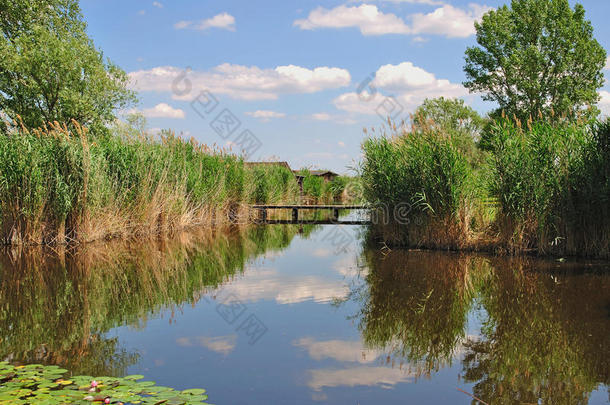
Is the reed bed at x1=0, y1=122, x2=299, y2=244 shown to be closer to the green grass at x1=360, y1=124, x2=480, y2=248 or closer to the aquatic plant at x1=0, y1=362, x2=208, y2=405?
the green grass at x1=360, y1=124, x2=480, y2=248

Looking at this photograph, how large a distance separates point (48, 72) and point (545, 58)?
2597 cm

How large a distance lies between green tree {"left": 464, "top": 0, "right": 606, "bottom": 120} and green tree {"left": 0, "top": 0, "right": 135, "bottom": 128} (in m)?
22.3

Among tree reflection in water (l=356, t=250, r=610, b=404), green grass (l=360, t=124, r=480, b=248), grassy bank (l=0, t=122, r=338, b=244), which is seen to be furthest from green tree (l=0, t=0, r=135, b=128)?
tree reflection in water (l=356, t=250, r=610, b=404)

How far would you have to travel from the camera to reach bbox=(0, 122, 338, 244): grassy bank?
37.1 ft

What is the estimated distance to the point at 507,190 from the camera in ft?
35.2

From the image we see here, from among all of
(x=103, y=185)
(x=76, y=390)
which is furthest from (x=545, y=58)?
(x=76, y=390)

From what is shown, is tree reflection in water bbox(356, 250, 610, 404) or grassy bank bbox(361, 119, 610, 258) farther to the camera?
grassy bank bbox(361, 119, 610, 258)

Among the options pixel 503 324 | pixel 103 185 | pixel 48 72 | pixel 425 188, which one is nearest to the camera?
pixel 503 324

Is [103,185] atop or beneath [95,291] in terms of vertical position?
atop

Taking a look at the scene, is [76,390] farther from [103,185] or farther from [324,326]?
[103,185]

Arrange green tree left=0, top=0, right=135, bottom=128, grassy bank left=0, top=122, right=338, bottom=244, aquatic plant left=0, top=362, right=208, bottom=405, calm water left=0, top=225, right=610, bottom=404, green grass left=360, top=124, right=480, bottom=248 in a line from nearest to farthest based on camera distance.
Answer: aquatic plant left=0, top=362, right=208, bottom=405 → calm water left=0, top=225, right=610, bottom=404 → green grass left=360, top=124, right=480, bottom=248 → grassy bank left=0, top=122, right=338, bottom=244 → green tree left=0, top=0, right=135, bottom=128

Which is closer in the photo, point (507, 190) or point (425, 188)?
point (507, 190)

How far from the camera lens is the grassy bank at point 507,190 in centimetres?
1027

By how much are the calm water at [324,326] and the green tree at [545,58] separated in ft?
71.1
